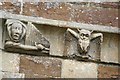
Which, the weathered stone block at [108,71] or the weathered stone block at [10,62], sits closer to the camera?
the weathered stone block at [10,62]

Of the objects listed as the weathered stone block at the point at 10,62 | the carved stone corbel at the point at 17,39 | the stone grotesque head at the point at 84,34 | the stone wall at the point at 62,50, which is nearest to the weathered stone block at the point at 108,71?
the stone wall at the point at 62,50

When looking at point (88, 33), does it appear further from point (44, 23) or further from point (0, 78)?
point (0, 78)

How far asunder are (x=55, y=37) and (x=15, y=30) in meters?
0.22

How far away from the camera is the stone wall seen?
3656 millimetres

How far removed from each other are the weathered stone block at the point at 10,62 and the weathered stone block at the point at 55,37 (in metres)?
0.18

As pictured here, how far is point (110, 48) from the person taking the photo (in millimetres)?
3787

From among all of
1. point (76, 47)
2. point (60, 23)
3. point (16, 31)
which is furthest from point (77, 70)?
point (16, 31)

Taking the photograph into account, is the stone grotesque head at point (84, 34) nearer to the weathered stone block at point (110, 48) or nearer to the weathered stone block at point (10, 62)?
the weathered stone block at point (110, 48)

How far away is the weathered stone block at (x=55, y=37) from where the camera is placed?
3.72 m

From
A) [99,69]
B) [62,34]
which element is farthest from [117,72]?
[62,34]

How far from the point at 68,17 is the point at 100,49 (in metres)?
0.23

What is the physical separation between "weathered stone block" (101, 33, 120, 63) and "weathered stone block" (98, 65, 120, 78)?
0.04 metres

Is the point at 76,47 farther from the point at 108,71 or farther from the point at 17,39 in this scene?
the point at 17,39

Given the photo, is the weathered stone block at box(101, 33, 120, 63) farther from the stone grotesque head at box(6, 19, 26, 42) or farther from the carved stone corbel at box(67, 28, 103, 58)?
the stone grotesque head at box(6, 19, 26, 42)
